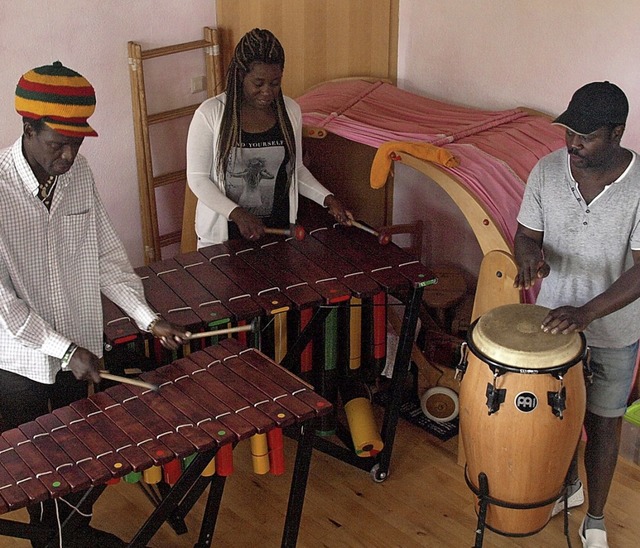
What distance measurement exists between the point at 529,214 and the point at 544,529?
3.62 feet

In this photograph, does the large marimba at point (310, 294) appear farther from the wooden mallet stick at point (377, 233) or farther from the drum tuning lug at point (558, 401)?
the drum tuning lug at point (558, 401)

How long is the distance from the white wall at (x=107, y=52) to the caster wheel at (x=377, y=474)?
163 cm

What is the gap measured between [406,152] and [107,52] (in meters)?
1.48

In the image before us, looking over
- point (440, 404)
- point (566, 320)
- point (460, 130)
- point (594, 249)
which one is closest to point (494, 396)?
point (566, 320)

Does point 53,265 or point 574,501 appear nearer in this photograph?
point 53,265

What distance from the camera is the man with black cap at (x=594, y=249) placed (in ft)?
8.93

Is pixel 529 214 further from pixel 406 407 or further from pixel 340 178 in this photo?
pixel 340 178

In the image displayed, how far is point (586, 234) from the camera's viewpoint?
113 inches

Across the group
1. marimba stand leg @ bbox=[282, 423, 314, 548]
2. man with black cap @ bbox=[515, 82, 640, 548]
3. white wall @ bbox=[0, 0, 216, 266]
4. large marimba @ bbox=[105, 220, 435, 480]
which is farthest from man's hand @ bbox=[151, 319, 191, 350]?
white wall @ bbox=[0, 0, 216, 266]

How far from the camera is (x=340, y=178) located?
4.39 meters

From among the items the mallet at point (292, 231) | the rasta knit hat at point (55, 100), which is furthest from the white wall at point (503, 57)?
the rasta knit hat at point (55, 100)

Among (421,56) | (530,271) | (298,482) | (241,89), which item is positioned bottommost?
(298,482)

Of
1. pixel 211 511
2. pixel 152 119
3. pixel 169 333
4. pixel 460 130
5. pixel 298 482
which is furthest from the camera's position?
pixel 152 119

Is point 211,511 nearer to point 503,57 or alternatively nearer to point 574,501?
point 574,501
